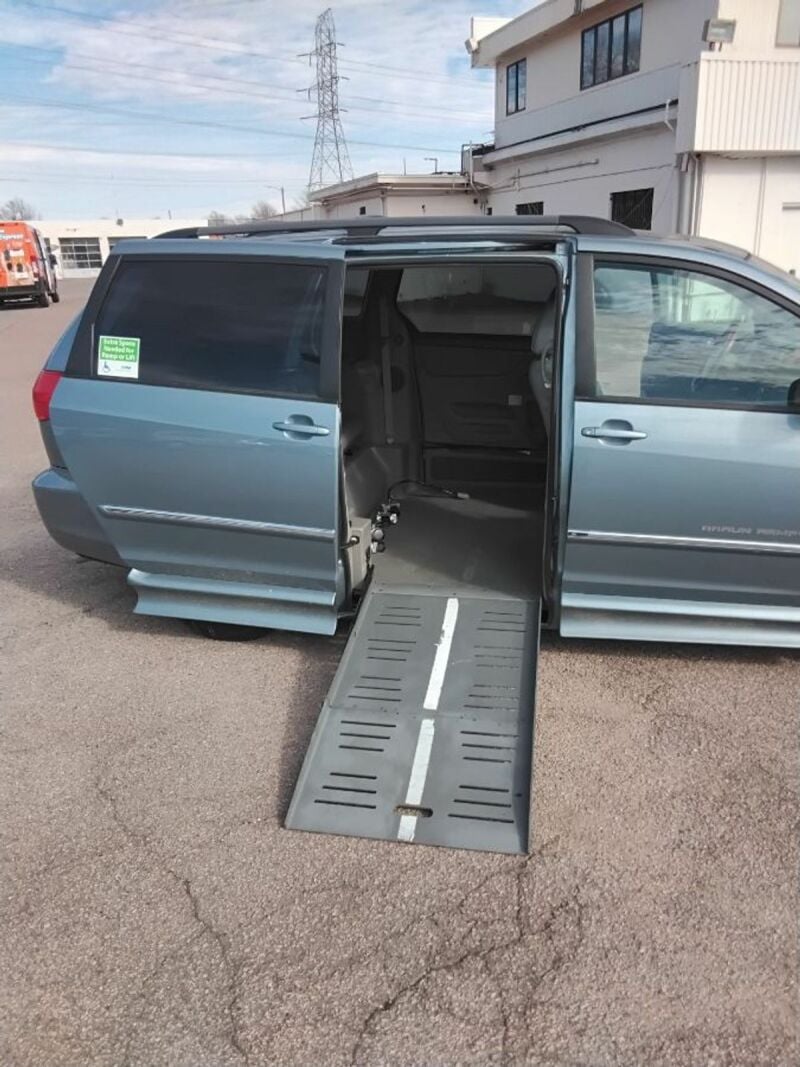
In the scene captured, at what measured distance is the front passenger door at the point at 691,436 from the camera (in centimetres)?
328

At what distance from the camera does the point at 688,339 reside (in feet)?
11.2

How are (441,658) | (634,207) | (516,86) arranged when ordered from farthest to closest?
(516,86), (634,207), (441,658)

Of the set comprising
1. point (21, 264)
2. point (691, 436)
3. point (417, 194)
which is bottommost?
point (691, 436)

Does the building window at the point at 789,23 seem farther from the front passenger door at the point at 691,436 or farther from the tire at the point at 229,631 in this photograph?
the tire at the point at 229,631

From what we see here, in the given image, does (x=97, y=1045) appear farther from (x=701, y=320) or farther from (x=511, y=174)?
(x=511, y=174)

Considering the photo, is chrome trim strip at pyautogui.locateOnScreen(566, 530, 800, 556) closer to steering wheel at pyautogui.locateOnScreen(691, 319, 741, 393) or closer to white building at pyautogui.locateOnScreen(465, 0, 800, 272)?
steering wheel at pyautogui.locateOnScreen(691, 319, 741, 393)

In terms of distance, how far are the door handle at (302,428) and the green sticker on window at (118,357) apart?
2.66 feet

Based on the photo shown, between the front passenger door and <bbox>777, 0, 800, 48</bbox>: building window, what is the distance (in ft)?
50.7

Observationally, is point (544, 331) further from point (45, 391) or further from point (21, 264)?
point (21, 264)

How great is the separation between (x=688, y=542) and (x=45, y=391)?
3.10 meters

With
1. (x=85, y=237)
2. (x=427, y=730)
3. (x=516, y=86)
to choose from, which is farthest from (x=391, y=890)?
(x=85, y=237)

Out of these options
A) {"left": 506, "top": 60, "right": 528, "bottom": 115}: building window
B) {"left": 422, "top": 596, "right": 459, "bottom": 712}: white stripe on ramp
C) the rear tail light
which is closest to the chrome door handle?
{"left": 422, "top": 596, "right": 459, "bottom": 712}: white stripe on ramp

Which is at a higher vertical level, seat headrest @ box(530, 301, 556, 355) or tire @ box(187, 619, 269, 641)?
seat headrest @ box(530, 301, 556, 355)

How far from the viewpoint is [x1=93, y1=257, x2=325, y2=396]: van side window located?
12.0 feet
